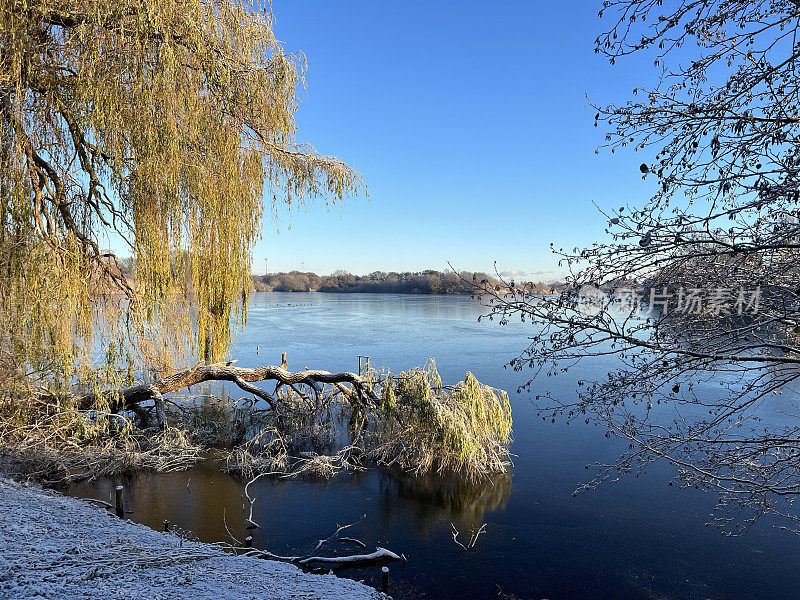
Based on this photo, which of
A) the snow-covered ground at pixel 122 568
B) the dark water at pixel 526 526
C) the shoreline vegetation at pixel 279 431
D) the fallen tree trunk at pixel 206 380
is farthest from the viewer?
the fallen tree trunk at pixel 206 380

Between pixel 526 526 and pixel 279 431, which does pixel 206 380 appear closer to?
pixel 279 431

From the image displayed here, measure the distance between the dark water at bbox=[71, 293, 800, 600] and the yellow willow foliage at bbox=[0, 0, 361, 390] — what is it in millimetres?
2051

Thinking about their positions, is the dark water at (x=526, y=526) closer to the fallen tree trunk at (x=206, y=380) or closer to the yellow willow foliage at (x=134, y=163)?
the fallen tree trunk at (x=206, y=380)

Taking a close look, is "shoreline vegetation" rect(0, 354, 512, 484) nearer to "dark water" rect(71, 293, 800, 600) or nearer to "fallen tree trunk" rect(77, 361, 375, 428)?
"fallen tree trunk" rect(77, 361, 375, 428)

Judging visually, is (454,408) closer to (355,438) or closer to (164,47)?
(355,438)

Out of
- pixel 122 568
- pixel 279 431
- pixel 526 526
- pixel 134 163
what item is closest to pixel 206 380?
pixel 279 431

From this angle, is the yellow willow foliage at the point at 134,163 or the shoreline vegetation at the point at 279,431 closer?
the yellow willow foliage at the point at 134,163

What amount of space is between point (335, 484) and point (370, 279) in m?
66.8

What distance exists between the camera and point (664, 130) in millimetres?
2908

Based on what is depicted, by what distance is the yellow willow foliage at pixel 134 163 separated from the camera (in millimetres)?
4820

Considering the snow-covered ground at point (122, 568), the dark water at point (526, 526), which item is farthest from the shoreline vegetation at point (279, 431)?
the snow-covered ground at point (122, 568)

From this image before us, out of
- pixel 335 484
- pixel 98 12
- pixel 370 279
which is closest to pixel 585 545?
pixel 335 484

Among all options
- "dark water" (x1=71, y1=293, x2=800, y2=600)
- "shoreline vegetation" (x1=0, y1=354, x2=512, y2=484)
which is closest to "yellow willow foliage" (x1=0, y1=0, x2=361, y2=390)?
"shoreline vegetation" (x1=0, y1=354, x2=512, y2=484)

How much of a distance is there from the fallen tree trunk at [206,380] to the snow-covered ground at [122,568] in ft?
6.89
